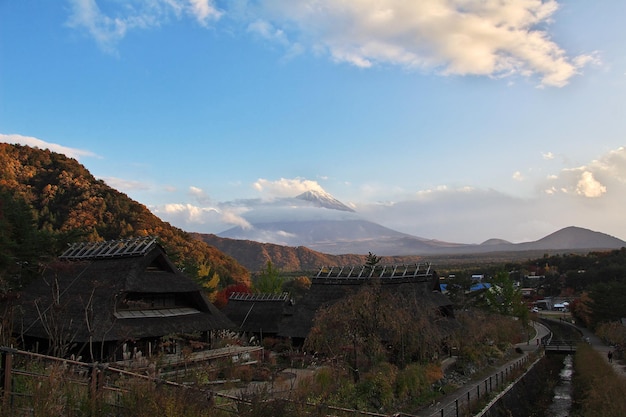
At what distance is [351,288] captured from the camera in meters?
28.2

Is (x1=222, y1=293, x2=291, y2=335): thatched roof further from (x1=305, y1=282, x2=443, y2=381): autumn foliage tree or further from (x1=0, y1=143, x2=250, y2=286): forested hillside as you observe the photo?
(x1=305, y1=282, x2=443, y2=381): autumn foliage tree

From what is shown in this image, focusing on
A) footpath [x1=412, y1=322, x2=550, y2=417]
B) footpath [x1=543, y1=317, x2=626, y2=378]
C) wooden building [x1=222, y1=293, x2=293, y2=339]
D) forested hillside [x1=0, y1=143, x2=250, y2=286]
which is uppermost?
forested hillside [x1=0, y1=143, x2=250, y2=286]

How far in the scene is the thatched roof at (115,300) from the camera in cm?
1781

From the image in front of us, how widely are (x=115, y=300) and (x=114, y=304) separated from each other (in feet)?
0.75

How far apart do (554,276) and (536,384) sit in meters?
65.6

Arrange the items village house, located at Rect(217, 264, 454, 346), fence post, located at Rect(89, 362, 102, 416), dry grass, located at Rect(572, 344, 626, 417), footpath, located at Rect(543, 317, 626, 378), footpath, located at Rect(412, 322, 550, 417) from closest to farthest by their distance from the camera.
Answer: fence post, located at Rect(89, 362, 102, 416)
dry grass, located at Rect(572, 344, 626, 417)
footpath, located at Rect(412, 322, 550, 417)
village house, located at Rect(217, 264, 454, 346)
footpath, located at Rect(543, 317, 626, 378)

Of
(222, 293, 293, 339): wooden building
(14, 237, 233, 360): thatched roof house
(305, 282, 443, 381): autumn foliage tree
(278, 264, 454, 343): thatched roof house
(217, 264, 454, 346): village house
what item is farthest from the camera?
(222, 293, 293, 339): wooden building

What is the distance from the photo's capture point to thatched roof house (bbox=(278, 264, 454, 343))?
88.6 feet

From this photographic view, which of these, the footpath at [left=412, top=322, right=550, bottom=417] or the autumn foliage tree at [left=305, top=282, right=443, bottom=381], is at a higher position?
the autumn foliage tree at [left=305, top=282, right=443, bottom=381]

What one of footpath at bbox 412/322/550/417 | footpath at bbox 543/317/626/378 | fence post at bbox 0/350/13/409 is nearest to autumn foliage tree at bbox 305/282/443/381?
footpath at bbox 412/322/550/417

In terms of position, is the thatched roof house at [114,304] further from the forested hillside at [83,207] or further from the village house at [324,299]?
the forested hillside at [83,207]

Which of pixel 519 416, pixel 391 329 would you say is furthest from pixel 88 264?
pixel 519 416

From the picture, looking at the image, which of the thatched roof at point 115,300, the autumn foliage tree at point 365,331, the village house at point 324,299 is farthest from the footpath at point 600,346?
the thatched roof at point 115,300

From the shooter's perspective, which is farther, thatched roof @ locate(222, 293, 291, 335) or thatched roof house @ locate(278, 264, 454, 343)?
thatched roof @ locate(222, 293, 291, 335)
